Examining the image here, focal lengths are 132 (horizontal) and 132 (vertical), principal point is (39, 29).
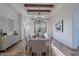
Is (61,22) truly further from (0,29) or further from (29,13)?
(0,29)

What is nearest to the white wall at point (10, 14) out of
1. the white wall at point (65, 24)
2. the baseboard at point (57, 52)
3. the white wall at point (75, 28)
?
the white wall at point (65, 24)

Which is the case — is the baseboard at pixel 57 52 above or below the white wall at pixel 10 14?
below

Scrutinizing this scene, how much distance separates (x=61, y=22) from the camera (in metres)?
5.77

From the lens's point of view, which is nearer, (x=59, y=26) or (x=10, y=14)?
(x=10, y=14)

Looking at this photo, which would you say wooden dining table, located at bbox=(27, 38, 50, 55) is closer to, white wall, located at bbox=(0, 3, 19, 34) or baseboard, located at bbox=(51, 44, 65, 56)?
baseboard, located at bbox=(51, 44, 65, 56)

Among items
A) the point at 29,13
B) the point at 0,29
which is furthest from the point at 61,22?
the point at 0,29

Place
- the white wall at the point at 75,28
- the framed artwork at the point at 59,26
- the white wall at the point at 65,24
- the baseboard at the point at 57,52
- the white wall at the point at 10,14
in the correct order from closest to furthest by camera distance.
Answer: the baseboard at the point at 57,52 → the white wall at the point at 10,14 → the white wall at the point at 75,28 → the white wall at the point at 65,24 → the framed artwork at the point at 59,26

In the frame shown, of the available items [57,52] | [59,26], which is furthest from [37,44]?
[59,26]

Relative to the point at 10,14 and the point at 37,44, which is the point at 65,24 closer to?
the point at 37,44

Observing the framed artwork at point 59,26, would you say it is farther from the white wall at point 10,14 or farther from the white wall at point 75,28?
the white wall at point 10,14

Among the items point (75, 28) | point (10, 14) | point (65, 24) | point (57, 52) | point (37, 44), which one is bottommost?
point (57, 52)

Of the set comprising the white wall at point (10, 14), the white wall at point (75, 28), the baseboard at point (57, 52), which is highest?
the white wall at point (10, 14)

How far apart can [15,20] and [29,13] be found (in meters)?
0.98

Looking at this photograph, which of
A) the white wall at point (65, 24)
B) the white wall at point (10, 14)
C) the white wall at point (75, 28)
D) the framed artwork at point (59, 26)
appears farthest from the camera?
the framed artwork at point (59, 26)
